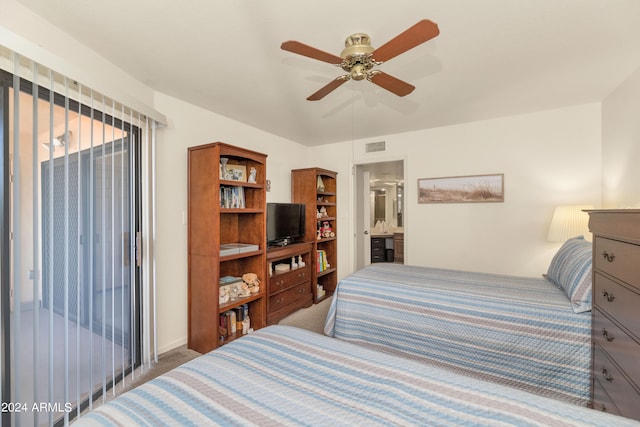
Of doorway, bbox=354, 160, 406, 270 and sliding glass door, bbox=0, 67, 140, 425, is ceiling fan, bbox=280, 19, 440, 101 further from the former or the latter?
doorway, bbox=354, 160, 406, 270

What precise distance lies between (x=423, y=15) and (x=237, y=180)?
207cm

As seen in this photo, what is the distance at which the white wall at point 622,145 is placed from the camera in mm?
2291

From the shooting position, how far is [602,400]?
1428 millimetres

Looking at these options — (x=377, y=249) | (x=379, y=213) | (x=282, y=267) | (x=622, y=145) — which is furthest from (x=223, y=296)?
(x=379, y=213)

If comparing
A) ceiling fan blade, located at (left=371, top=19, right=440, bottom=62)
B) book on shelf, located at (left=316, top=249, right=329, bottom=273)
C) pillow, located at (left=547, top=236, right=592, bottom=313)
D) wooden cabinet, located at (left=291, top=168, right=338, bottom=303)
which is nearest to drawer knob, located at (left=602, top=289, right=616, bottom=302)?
pillow, located at (left=547, top=236, right=592, bottom=313)

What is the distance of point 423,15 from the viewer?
1.60 metres

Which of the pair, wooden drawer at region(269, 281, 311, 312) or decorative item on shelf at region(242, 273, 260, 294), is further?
wooden drawer at region(269, 281, 311, 312)

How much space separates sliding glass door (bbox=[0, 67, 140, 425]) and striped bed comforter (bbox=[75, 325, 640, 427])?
982 mm

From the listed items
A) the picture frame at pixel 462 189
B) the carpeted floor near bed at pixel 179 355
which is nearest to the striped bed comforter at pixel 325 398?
the carpeted floor near bed at pixel 179 355

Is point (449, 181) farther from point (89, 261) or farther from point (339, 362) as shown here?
point (89, 261)

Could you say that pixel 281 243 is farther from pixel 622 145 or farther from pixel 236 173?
pixel 622 145

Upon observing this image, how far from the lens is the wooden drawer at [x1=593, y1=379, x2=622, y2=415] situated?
1.29 metres

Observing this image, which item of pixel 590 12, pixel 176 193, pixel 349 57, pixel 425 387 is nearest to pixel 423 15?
pixel 349 57

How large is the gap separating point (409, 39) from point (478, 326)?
71.4 inches
